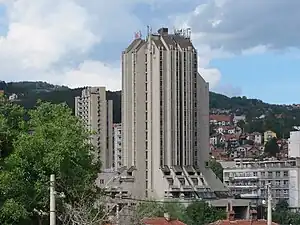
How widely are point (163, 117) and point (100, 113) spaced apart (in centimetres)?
2678

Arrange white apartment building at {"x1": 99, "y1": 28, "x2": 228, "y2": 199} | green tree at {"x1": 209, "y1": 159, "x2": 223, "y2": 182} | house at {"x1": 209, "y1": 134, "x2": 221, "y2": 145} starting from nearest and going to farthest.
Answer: white apartment building at {"x1": 99, "y1": 28, "x2": 228, "y2": 199} < green tree at {"x1": 209, "y1": 159, "x2": 223, "y2": 182} < house at {"x1": 209, "y1": 134, "x2": 221, "y2": 145}

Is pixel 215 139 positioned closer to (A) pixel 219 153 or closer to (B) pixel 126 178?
(A) pixel 219 153

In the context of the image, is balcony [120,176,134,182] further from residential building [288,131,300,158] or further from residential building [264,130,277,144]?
residential building [264,130,277,144]

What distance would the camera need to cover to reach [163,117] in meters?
91.6

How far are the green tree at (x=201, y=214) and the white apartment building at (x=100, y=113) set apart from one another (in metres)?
43.8

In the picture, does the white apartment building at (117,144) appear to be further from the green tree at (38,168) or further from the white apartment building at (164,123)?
the green tree at (38,168)

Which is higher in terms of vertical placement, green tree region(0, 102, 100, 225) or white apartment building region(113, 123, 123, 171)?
white apartment building region(113, 123, 123, 171)

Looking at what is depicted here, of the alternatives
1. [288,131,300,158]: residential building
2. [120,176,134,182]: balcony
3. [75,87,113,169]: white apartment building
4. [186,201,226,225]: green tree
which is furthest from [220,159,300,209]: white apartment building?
[186,201,226,225]: green tree

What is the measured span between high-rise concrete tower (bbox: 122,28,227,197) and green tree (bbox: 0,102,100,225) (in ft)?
206

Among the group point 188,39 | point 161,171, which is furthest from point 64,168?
point 188,39

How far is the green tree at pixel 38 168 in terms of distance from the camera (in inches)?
906

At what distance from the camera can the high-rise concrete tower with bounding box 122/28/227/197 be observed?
9050cm

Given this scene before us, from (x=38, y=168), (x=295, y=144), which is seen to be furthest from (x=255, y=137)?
(x=38, y=168)

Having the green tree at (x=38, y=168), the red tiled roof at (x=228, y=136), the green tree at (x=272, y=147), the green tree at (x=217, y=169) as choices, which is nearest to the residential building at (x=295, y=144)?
the green tree at (x=217, y=169)
